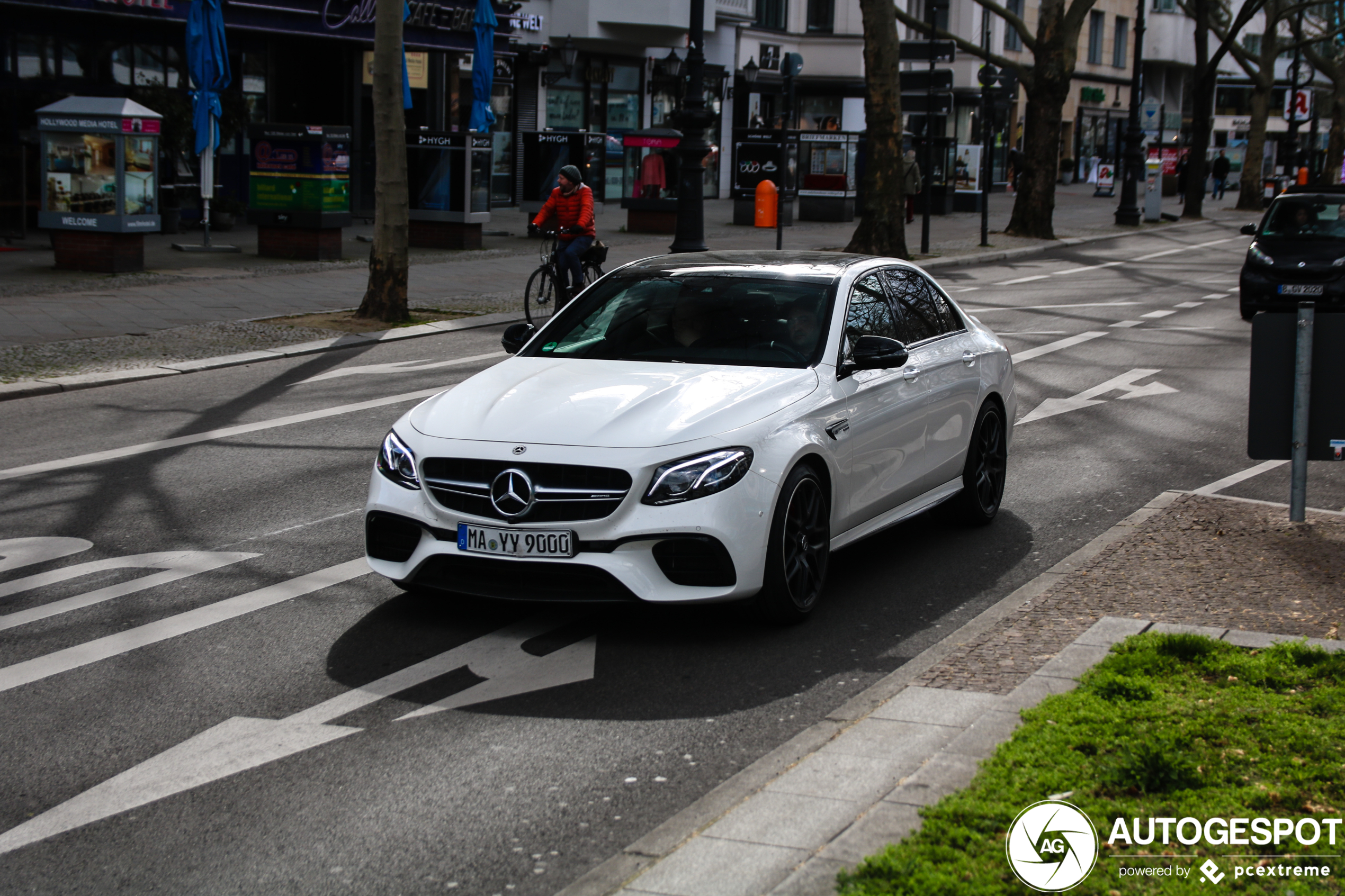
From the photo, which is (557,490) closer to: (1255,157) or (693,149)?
(693,149)

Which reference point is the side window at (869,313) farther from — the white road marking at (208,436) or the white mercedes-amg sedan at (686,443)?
the white road marking at (208,436)

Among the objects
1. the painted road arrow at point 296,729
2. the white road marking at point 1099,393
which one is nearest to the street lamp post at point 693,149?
the white road marking at point 1099,393

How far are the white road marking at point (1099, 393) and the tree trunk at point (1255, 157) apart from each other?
41.6m

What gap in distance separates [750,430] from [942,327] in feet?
7.77

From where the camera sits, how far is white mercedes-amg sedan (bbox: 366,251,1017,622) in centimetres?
582

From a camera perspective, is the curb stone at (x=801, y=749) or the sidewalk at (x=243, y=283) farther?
the sidewalk at (x=243, y=283)

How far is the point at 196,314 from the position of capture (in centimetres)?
1672

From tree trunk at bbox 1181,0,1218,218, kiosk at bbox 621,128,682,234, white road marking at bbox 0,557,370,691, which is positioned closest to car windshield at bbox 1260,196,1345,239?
kiosk at bbox 621,128,682,234

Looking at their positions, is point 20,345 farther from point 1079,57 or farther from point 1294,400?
point 1079,57

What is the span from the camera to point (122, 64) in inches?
1048

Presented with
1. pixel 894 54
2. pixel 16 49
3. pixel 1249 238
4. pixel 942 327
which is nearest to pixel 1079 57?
pixel 1249 238

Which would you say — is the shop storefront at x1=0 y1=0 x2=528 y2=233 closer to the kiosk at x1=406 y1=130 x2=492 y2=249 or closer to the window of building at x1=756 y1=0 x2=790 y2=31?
the kiosk at x1=406 y1=130 x2=492 y2=249

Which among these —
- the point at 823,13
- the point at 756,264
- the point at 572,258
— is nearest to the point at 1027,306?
the point at 572,258

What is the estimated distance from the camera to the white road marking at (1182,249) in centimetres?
3066
